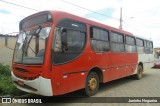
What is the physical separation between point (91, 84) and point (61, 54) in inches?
86.9

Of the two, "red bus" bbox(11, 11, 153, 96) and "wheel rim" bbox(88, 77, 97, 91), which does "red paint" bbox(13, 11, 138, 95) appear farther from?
"wheel rim" bbox(88, 77, 97, 91)

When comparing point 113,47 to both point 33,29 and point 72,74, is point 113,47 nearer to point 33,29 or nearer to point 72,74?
point 72,74

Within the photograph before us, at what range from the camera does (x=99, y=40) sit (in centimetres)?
848

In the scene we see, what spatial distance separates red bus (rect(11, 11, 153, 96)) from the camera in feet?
19.6

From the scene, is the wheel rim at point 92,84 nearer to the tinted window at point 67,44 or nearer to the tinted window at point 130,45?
the tinted window at point 67,44

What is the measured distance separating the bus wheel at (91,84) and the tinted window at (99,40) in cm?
104

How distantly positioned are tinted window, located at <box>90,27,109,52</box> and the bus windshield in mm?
2317

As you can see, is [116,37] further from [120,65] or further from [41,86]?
[41,86]

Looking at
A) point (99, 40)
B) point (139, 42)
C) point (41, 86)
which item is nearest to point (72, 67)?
point (41, 86)

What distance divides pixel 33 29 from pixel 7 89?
269 cm

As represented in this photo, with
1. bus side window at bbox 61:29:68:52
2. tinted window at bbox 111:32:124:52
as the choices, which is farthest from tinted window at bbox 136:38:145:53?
bus side window at bbox 61:29:68:52

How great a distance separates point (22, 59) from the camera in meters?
6.73

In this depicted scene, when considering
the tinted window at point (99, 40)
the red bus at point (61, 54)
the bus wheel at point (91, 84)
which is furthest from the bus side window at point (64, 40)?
the bus wheel at point (91, 84)

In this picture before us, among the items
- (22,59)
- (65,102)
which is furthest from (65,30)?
(65,102)
